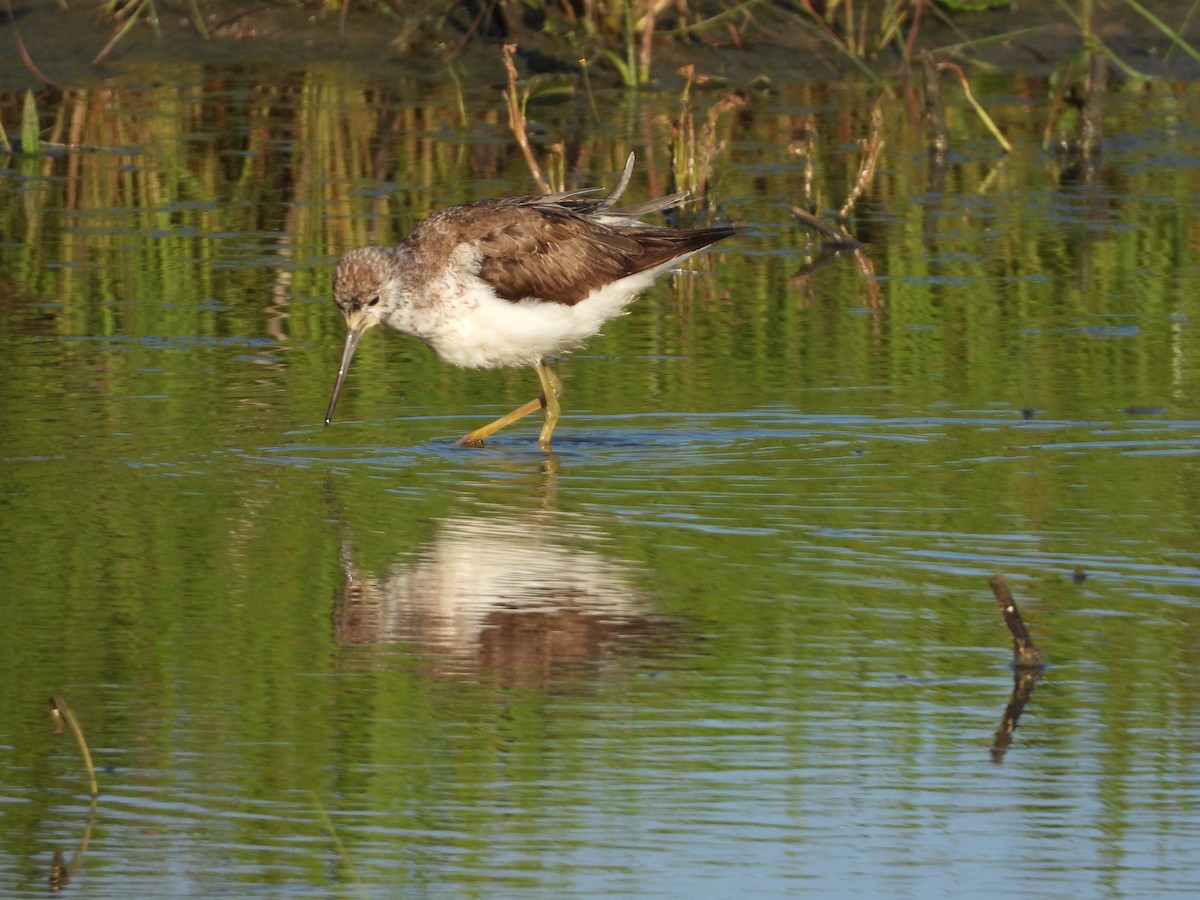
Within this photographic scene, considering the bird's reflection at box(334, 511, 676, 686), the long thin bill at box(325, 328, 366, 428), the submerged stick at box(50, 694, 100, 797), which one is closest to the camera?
the submerged stick at box(50, 694, 100, 797)

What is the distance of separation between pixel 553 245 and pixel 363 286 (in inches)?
30.2

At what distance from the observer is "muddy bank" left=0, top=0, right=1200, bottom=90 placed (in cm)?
1584

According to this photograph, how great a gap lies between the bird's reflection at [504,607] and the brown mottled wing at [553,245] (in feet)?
5.16

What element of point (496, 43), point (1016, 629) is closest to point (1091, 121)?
point (496, 43)

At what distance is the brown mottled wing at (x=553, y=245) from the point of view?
8117mm

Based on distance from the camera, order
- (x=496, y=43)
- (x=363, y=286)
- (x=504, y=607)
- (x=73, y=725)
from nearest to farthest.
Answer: (x=73, y=725)
(x=504, y=607)
(x=363, y=286)
(x=496, y=43)

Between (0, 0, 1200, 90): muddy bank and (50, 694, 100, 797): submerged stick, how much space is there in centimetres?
1116

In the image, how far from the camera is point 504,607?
19.3 feet

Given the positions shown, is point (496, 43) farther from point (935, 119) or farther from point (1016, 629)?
point (1016, 629)

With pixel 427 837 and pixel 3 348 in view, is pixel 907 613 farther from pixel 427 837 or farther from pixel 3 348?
pixel 3 348

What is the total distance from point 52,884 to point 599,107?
11476 millimetres

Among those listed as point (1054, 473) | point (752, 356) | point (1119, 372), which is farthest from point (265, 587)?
point (1119, 372)

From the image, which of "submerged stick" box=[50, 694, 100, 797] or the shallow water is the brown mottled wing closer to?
the shallow water

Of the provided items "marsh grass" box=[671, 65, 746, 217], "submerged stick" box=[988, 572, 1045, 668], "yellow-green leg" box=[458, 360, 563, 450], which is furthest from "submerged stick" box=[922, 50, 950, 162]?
"submerged stick" box=[988, 572, 1045, 668]
